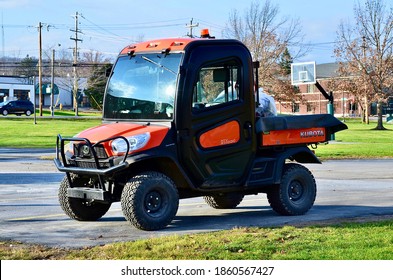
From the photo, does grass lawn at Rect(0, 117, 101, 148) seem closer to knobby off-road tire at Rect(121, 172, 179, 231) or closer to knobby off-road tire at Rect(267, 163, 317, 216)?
knobby off-road tire at Rect(267, 163, 317, 216)

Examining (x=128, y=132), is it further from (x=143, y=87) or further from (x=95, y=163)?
(x=143, y=87)

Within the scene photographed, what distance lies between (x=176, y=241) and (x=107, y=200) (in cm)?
176

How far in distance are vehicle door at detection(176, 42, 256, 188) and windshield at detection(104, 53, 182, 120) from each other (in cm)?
24

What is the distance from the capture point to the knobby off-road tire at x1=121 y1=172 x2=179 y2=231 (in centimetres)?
1016

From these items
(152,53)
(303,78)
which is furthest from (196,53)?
(303,78)

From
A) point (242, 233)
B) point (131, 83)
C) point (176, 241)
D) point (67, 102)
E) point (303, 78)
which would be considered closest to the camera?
point (176, 241)

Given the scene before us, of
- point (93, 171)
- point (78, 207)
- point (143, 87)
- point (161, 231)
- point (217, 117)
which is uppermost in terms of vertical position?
point (143, 87)

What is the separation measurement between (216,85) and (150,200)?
6.55 ft

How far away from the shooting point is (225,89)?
1118cm

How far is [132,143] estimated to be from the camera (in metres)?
10.3

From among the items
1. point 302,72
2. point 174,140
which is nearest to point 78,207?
point 174,140

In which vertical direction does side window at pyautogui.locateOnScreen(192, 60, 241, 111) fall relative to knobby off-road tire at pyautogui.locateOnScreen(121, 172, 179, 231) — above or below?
above

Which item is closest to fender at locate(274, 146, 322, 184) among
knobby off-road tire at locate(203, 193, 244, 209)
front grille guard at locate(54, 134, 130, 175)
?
knobby off-road tire at locate(203, 193, 244, 209)

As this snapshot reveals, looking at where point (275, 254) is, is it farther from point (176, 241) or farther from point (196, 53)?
point (196, 53)
